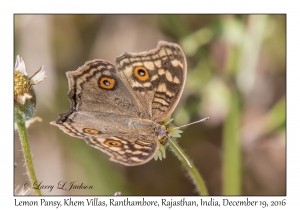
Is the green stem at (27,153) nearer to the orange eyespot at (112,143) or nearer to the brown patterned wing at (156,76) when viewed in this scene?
the orange eyespot at (112,143)

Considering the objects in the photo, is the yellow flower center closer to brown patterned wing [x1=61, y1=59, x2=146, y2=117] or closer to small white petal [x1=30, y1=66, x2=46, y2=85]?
small white petal [x1=30, y1=66, x2=46, y2=85]

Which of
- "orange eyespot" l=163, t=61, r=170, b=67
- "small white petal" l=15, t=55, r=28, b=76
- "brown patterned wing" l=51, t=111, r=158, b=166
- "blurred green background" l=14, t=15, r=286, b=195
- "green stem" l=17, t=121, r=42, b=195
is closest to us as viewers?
"green stem" l=17, t=121, r=42, b=195

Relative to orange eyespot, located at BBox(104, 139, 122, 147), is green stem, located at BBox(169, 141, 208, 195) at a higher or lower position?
lower

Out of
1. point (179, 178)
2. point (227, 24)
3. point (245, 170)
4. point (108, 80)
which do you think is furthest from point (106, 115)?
point (245, 170)

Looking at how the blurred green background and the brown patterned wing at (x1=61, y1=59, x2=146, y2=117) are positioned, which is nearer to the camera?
the brown patterned wing at (x1=61, y1=59, x2=146, y2=117)

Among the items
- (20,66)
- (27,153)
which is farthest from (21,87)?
(27,153)

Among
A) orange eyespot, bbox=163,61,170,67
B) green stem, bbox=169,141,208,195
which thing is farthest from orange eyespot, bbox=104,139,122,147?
orange eyespot, bbox=163,61,170,67

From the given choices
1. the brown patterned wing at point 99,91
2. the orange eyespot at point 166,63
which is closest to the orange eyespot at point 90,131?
the brown patterned wing at point 99,91

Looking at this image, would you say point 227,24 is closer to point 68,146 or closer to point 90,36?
point 90,36
